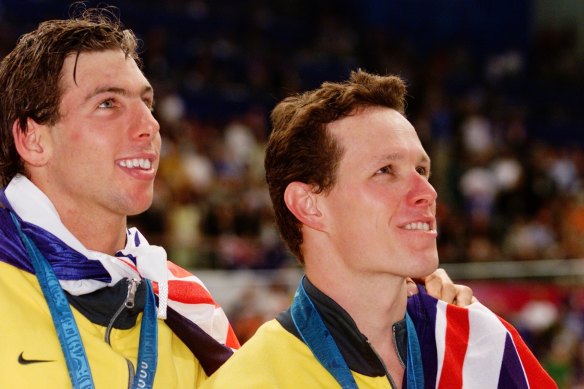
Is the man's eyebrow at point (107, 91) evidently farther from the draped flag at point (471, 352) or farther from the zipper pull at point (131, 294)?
the draped flag at point (471, 352)

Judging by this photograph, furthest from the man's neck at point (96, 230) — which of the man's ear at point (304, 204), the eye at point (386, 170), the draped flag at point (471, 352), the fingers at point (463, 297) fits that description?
the fingers at point (463, 297)

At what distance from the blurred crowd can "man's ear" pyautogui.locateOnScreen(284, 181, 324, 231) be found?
12.3 ft

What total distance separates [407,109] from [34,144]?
6656 mm

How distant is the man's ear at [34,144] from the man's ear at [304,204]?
0.67 m

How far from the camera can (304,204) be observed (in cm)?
266

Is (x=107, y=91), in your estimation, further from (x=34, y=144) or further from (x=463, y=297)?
(x=463, y=297)

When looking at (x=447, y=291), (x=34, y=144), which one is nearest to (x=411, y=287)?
(x=447, y=291)

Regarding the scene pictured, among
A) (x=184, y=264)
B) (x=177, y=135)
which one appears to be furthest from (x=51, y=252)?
(x=177, y=135)

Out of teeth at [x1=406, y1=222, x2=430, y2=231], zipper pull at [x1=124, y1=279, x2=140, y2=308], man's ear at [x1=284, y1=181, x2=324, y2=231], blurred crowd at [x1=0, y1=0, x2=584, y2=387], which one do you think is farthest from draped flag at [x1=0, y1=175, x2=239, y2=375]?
blurred crowd at [x1=0, y1=0, x2=584, y2=387]

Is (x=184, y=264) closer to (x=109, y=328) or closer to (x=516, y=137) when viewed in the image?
(x=109, y=328)

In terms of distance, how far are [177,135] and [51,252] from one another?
6.36m

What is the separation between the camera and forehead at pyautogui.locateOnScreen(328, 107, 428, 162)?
257 cm

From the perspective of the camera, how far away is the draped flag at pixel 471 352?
99.1 inches

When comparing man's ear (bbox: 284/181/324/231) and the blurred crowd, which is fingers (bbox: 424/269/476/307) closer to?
man's ear (bbox: 284/181/324/231)
